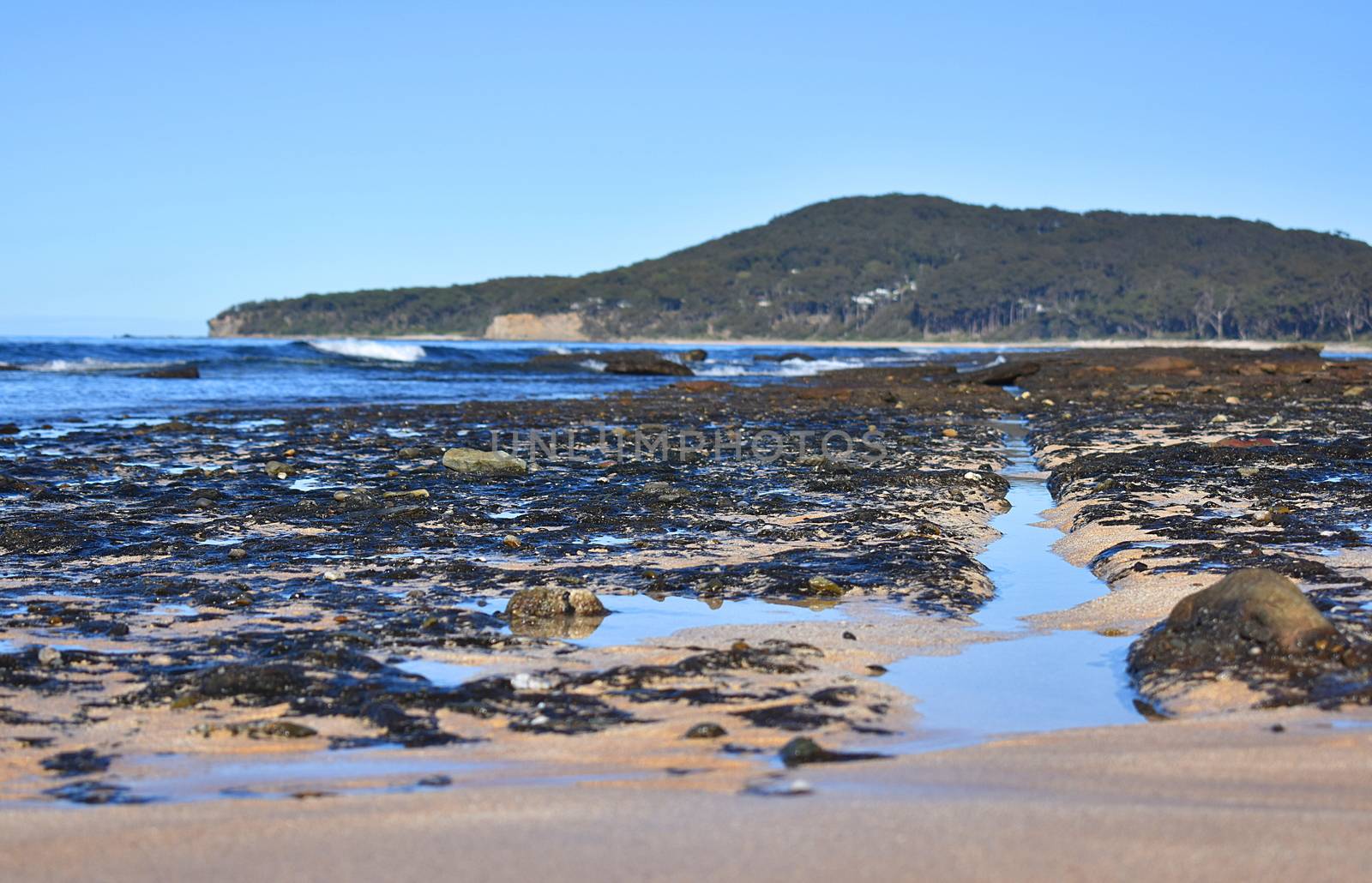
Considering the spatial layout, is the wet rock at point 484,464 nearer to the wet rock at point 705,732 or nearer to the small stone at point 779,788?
the wet rock at point 705,732

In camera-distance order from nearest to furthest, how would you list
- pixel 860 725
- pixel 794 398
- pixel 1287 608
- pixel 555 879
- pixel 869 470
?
pixel 555 879
pixel 860 725
pixel 1287 608
pixel 869 470
pixel 794 398

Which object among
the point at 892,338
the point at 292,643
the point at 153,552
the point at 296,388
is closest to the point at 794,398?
the point at 296,388

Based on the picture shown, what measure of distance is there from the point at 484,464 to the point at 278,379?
2886 cm

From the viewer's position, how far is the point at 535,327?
192250 millimetres

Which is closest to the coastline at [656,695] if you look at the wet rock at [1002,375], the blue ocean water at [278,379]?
the blue ocean water at [278,379]

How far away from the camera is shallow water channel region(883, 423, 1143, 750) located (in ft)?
13.8

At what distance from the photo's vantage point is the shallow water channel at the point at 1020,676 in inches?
166

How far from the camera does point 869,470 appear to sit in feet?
39.2

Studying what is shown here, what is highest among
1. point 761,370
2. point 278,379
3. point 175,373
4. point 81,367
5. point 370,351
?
point 370,351

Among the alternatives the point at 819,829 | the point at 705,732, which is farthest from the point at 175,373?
the point at 819,829

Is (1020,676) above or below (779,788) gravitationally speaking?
below

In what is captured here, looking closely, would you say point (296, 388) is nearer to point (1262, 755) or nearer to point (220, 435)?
point (220, 435)

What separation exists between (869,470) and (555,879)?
9.62 meters

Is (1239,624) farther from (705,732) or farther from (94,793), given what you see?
(94,793)
